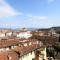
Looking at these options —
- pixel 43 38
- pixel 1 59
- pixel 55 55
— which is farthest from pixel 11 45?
pixel 43 38

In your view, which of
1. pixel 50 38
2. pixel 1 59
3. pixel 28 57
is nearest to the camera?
pixel 1 59

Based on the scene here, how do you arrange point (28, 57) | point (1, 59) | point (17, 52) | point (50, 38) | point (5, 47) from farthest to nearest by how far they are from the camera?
point (50, 38), point (5, 47), point (28, 57), point (17, 52), point (1, 59)

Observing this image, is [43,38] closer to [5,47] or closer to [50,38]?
[50,38]

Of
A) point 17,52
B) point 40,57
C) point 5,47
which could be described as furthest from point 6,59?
point 5,47

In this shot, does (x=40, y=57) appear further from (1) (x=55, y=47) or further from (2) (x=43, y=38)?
(2) (x=43, y=38)

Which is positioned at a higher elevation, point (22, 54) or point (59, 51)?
point (22, 54)

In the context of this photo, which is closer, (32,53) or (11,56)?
(11,56)

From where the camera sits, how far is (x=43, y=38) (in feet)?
172

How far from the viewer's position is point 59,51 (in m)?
41.1

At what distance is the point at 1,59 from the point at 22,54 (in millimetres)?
2454

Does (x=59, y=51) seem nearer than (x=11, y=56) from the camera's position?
No

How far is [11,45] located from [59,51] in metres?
20.5

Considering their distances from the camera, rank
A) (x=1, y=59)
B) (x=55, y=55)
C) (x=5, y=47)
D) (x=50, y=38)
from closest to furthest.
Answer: (x=1, y=59) → (x=5, y=47) → (x=55, y=55) → (x=50, y=38)

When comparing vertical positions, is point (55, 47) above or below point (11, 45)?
below
